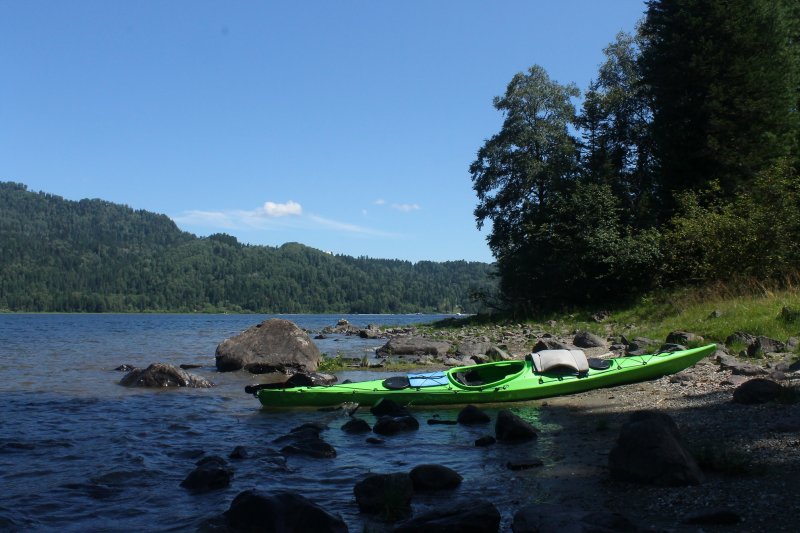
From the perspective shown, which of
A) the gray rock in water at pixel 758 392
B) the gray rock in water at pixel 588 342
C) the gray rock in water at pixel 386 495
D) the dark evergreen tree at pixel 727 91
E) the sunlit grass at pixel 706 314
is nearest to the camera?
the gray rock in water at pixel 386 495

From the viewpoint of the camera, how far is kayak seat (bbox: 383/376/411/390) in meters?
12.3

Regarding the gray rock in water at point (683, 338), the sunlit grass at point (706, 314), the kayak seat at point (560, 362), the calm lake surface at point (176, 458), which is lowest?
the calm lake surface at point (176, 458)

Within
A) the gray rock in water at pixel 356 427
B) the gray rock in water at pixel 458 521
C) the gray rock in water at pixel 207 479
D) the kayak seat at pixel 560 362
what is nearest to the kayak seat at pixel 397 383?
the gray rock in water at pixel 356 427

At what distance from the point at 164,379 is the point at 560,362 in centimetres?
998

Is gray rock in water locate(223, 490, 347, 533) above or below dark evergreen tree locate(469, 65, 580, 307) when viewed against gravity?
below

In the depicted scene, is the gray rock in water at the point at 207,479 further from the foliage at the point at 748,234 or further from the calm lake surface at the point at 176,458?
the foliage at the point at 748,234

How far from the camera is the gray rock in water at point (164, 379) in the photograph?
15672 millimetres

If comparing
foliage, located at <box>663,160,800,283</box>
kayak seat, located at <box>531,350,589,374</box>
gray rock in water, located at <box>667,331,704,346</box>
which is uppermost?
foliage, located at <box>663,160,800,283</box>

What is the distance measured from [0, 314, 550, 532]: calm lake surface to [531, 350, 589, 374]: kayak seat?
3.22ft

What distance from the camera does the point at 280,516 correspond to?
18.1 ft

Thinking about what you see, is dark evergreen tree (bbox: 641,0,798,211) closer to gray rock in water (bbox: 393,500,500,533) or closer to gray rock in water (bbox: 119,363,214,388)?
gray rock in water (bbox: 119,363,214,388)

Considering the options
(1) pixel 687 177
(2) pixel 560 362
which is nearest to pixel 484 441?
(2) pixel 560 362

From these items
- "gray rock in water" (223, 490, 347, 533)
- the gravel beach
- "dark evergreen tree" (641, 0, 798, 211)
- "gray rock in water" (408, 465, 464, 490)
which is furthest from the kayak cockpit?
"dark evergreen tree" (641, 0, 798, 211)

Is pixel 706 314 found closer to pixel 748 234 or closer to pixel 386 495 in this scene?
pixel 748 234
